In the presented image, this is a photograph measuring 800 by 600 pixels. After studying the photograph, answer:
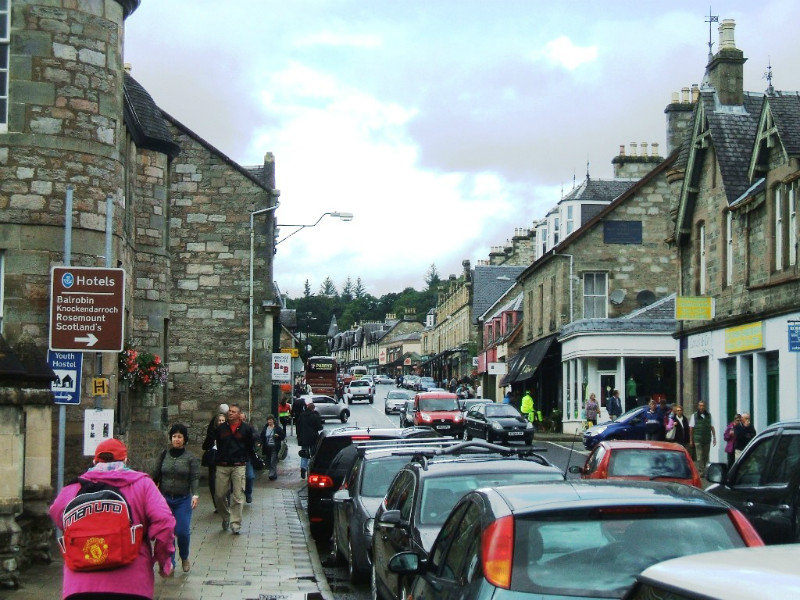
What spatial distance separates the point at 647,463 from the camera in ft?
52.1

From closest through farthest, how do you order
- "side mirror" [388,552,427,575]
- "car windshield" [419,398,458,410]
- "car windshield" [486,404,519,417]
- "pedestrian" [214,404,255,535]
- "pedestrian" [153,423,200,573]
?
"side mirror" [388,552,427,575] < "pedestrian" [153,423,200,573] < "pedestrian" [214,404,255,535] < "car windshield" [486,404,519,417] < "car windshield" [419,398,458,410]

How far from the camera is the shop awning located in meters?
51.7

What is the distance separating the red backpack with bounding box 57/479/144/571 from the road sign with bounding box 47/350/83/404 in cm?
536

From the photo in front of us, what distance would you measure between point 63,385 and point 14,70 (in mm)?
4960

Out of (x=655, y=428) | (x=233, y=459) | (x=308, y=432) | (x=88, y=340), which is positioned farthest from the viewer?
(x=655, y=428)

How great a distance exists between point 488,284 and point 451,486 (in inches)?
3015

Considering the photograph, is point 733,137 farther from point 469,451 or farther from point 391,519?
point 391,519

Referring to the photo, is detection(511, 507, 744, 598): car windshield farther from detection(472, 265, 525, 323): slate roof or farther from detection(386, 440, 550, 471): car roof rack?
detection(472, 265, 525, 323): slate roof

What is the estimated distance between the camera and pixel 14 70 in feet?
50.4

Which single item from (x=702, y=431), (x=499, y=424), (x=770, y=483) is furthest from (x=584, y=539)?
(x=499, y=424)

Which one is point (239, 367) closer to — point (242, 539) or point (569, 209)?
point (242, 539)

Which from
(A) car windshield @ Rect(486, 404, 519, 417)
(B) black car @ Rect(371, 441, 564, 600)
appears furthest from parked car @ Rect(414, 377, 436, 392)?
(B) black car @ Rect(371, 441, 564, 600)

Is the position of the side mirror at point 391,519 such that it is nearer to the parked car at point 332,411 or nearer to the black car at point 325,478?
the black car at point 325,478

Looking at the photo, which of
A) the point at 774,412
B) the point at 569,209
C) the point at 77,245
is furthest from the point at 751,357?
the point at 569,209
